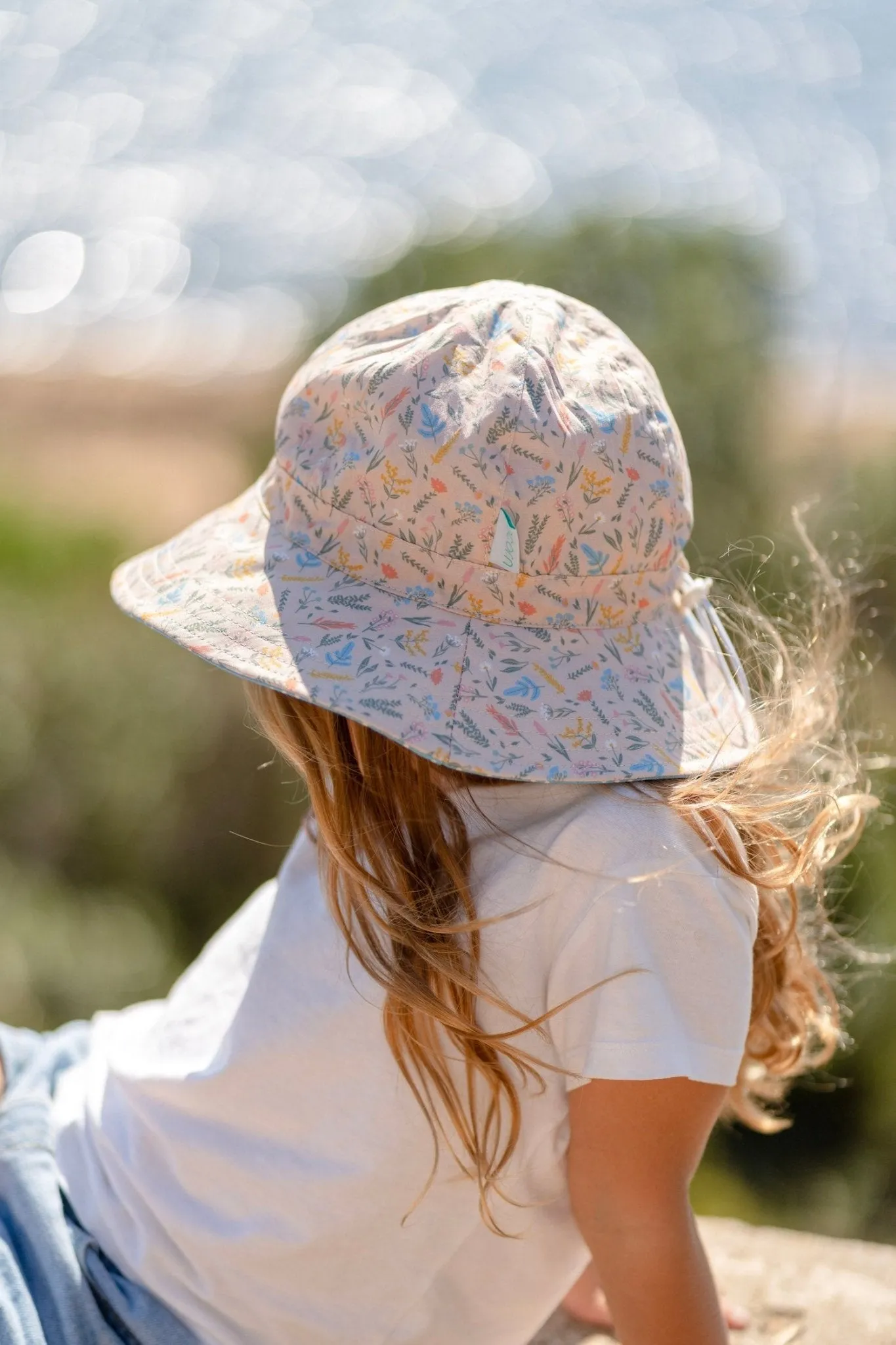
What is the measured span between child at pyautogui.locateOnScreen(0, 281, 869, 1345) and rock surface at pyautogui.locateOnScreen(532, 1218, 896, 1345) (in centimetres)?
34

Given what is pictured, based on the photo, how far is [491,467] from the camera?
845mm

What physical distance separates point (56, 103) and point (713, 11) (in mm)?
8334

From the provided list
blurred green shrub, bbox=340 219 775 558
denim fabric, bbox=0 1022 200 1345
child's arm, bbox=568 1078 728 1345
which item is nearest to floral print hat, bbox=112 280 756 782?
child's arm, bbox=568 1078 728 1345

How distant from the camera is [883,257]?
7.25m

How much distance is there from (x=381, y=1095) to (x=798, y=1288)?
2.14ft

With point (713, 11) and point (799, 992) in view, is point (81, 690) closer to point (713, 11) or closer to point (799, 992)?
point (799, 992)

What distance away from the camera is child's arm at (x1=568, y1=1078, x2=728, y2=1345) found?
2.81ft

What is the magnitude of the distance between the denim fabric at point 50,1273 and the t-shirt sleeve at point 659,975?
16.5 inches

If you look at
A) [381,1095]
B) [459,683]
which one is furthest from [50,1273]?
[459,683]

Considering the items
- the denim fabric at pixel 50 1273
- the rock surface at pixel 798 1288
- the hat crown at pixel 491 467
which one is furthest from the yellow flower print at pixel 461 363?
the rock surface at pixel 798 1288

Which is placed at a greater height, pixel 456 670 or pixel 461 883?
pixel 456 670

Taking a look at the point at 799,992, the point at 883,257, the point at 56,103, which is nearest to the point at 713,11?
the point at 56,103

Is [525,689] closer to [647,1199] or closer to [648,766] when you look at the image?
[648,766]

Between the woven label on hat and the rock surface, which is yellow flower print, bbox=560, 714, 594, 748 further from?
the rock surface
